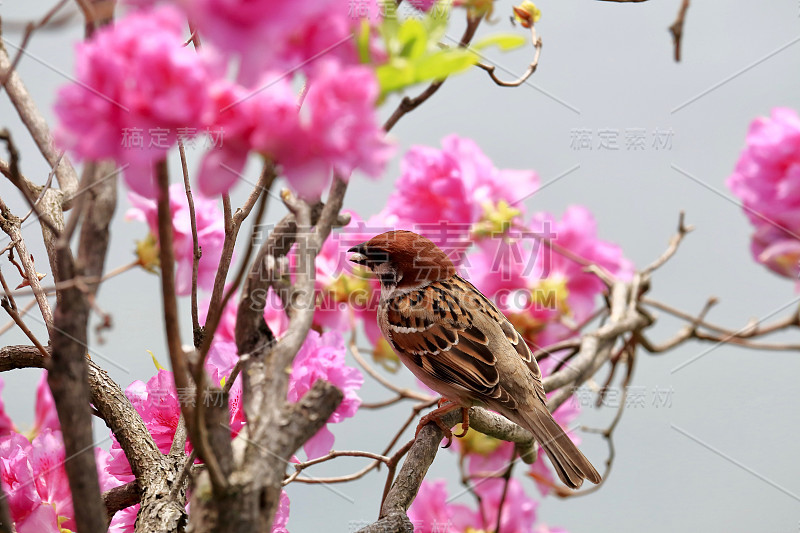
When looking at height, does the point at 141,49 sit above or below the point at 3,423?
below

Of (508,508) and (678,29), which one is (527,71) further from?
(508,508)

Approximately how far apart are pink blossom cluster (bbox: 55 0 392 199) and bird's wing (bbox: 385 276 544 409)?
1.55 m

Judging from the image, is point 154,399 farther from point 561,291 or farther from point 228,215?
point 561,291

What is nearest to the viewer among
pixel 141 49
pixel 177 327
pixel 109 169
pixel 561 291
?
pixel 141 49

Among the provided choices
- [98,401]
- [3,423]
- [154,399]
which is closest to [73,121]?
[154,399]

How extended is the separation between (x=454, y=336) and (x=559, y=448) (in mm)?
480

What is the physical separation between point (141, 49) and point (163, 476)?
123 centimetres

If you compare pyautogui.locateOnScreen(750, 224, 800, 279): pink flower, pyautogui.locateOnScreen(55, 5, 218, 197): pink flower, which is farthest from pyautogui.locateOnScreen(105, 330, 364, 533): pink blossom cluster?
pyautogui.locateOnScreen(750, 224, 800, 279): pink flower

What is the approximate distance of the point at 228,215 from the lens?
4.80 feet

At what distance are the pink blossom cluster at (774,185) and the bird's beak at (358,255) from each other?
3.60ft

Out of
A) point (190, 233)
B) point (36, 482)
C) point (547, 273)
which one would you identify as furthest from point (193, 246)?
point (547, 273)

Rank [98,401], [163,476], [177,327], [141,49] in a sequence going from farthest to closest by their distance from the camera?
1. [98,401]
2. [163,476]
3. [177,327]
4. [141,49]

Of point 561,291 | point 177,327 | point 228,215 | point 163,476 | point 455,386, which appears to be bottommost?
point 177,327

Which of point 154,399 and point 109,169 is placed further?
point 154,399
